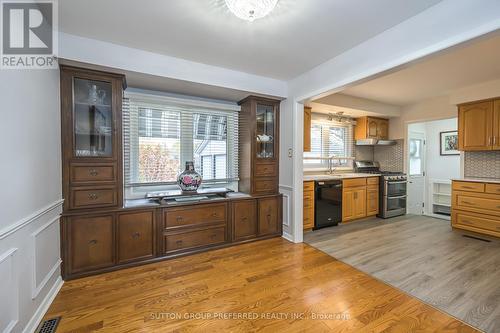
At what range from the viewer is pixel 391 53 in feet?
6.40

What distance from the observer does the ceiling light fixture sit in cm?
140

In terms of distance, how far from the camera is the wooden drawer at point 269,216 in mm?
3322

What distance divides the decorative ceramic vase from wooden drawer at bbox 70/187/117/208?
82cm

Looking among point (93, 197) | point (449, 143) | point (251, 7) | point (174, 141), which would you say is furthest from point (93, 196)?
point (449, 143)

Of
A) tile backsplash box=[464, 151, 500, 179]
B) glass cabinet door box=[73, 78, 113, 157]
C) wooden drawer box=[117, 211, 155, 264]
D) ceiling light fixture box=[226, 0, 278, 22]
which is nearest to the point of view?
ceiling light fixture box=[226, 0, 278, 22]

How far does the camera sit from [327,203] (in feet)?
12.9

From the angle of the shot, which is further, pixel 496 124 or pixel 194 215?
pixel 496 124

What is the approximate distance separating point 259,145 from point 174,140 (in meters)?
1.30

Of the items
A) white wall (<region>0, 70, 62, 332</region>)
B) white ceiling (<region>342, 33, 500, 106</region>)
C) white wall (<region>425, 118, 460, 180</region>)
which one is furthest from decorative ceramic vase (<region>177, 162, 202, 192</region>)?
white wall (<region>425, 118, 460, 180</region>)

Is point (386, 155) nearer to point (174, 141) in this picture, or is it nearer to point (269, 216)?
point (269, 216)

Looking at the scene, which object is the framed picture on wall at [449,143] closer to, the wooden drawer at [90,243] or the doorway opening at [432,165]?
the doorway opening at [432,165]

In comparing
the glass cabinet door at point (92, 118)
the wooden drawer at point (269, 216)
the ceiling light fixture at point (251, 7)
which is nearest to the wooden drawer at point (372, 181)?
the wooden drawer at point (269, 216)

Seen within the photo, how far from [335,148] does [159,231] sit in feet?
13.3

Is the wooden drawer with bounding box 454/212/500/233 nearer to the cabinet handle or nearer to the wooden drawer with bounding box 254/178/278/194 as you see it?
the wooden drawer with bounding box 254/178/278/194
